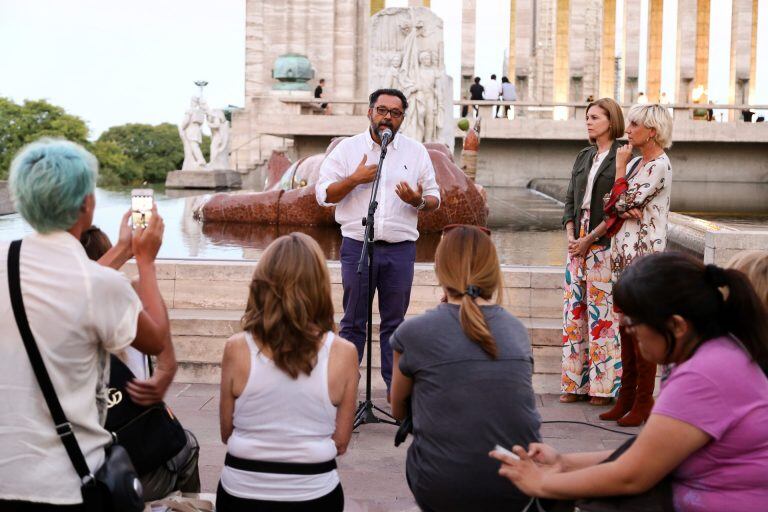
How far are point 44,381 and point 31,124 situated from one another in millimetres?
52016

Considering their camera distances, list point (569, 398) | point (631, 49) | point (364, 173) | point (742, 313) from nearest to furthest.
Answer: point (742, 313) < point (364, 173) < point (569, 398) < point (631, 49)

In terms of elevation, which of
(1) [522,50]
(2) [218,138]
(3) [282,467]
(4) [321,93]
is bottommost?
(3) [282,467]

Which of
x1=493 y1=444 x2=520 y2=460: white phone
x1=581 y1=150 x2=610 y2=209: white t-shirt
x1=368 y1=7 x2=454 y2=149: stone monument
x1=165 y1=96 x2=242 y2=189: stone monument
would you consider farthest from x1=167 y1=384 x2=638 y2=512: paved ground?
x1=165 y1=96 x2=242 y2=189: stone monument

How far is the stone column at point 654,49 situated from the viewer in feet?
138

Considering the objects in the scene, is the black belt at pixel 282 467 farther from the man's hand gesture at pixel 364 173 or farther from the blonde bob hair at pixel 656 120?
the blonde bob hair at pixel 656 120

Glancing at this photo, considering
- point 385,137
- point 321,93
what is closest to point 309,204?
point 385,137

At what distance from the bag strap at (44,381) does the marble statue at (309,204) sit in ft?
24.0

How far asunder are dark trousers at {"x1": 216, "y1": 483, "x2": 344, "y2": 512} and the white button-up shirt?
2.37 metres

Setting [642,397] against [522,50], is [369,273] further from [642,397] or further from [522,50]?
[522,50]

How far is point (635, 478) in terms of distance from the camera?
9.28 ft

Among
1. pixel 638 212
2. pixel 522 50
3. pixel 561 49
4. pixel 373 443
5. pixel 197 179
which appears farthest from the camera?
pixel 561 49

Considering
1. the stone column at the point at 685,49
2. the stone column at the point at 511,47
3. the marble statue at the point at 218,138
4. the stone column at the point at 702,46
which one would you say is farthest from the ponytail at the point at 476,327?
the stone column at the point at 702,46

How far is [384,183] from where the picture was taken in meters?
5.75

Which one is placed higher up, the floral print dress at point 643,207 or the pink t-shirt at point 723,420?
the floral print dress at point 643,207
